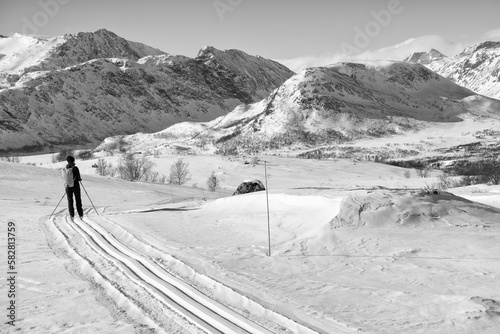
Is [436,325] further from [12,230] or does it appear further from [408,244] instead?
[12,230]

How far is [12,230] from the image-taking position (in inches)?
408

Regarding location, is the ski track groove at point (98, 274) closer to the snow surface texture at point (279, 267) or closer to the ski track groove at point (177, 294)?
the snow surface texture at point (279, 267)

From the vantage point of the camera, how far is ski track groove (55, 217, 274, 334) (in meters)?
5.00

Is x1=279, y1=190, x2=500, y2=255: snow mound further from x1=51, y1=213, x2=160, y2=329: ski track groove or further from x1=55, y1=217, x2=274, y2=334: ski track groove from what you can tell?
x1=51, y1=213, x2=160, y2=329: ski track groove

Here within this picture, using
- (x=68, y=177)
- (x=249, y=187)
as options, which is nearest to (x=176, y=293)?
(x=68, y=177)

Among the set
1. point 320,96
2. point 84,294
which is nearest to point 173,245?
point 84,294

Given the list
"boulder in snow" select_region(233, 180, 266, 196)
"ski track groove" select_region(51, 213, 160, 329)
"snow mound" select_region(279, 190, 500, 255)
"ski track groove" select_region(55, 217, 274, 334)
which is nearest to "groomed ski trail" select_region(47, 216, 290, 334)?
"ski track groove" select_region(55, 217, 274, 334)

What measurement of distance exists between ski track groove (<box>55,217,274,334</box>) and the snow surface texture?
0.11 ft

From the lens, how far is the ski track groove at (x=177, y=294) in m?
5.00

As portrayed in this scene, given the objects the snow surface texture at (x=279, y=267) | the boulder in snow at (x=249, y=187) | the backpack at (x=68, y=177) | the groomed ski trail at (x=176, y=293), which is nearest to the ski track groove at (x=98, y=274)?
the snow surface texture at (x=279, y=267)

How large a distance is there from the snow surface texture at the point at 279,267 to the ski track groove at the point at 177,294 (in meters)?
0.03

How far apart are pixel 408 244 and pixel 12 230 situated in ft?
29.8

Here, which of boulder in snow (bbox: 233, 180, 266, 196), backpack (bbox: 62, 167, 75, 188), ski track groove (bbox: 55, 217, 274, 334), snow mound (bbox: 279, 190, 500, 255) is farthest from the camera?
boulder in snow (bbox: 233, 180, 266, 196)

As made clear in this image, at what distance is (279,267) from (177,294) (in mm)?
1931
